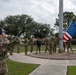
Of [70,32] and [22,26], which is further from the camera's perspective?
[22,26]

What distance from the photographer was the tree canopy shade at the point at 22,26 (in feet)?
332

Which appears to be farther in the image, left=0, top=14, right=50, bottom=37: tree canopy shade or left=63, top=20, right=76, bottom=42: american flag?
left=0, top=14, right=50, bottom=37: tree canopy shade

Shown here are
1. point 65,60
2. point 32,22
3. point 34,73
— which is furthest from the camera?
point 32,22

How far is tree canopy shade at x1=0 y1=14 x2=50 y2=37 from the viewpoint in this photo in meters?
101

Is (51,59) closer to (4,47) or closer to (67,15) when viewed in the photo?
(4,47)

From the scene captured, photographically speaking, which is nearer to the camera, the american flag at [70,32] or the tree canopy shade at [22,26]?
the american flag at [70,32]

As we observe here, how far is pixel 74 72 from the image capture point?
1313cm

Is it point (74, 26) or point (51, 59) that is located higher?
point (74, 26)

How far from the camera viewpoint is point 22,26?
102938 millimetres

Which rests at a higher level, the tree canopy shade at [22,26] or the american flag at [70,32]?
the tree canopy shade at [22,26]

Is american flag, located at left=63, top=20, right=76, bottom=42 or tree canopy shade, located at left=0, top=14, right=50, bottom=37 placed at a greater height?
tree canopy shade, located at left=0, top=14, right=50, bottom=37

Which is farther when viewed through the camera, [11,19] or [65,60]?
[11,19]

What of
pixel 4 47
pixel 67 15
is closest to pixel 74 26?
pixel 4 47

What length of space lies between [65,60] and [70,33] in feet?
12.1
